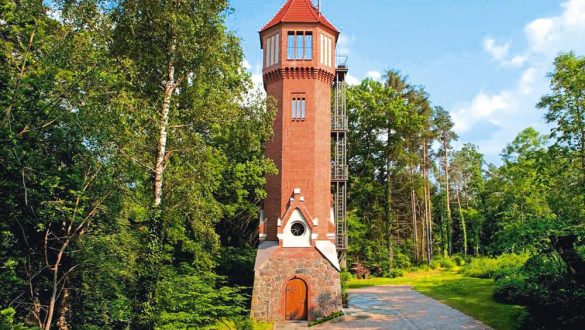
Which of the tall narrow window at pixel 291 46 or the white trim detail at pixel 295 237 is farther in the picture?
the tall narrow window at pixel 291 46

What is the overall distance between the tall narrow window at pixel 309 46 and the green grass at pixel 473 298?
13645mm

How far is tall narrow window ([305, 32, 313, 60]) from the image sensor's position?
22.3 meters

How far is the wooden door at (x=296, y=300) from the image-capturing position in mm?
19969

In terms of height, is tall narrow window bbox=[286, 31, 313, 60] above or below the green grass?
above

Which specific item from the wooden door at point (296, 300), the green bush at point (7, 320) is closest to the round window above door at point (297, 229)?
the wooden door at point (296, 300)


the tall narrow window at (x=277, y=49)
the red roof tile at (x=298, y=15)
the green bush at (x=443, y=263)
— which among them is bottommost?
the green bush at (x=443, y=263)

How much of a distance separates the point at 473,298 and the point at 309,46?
14593 millimetres

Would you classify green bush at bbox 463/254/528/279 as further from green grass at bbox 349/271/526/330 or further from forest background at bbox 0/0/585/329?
forest background at bbox 0/0/585/329

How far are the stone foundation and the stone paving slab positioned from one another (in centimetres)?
103

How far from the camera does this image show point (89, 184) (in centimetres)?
1073

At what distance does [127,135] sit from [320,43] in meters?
13.5

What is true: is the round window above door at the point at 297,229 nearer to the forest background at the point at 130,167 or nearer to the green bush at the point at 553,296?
the forest background at the point at 130,167

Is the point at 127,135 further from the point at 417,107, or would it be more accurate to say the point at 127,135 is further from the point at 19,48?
the point at 417,107

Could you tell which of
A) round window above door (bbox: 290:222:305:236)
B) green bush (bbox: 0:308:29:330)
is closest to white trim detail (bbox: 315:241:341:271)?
round window above door (bbox: 290:222:305:236)
